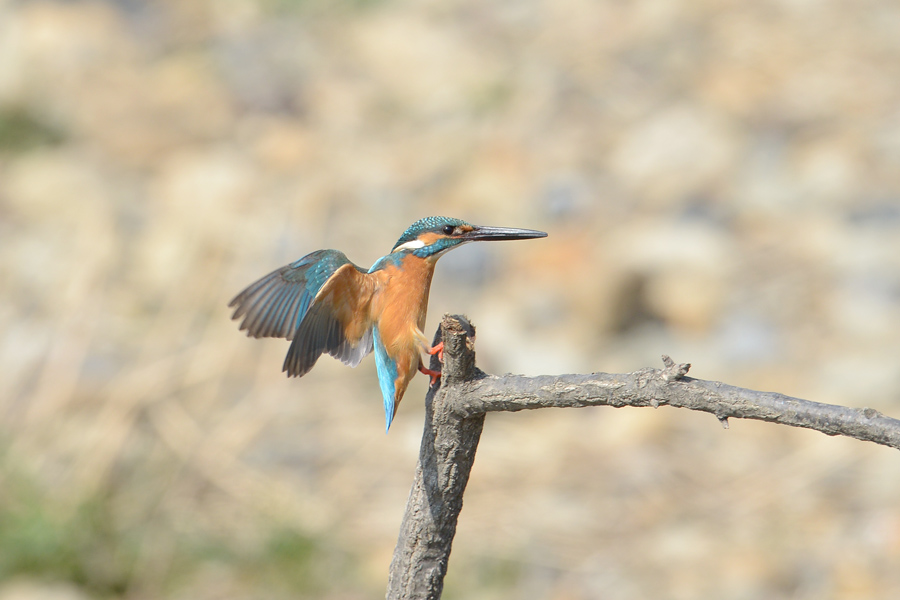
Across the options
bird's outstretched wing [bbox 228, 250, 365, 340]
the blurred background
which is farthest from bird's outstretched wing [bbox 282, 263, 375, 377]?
the blurred background

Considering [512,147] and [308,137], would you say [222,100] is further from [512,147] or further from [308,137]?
[512,147]

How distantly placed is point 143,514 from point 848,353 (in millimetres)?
3404

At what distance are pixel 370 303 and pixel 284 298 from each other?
9.5 inches

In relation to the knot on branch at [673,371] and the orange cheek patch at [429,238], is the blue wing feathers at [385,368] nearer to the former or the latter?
the orange cheek patch at [429,238]

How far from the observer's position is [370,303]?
2.35 meters

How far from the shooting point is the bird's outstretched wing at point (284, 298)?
2404 mm

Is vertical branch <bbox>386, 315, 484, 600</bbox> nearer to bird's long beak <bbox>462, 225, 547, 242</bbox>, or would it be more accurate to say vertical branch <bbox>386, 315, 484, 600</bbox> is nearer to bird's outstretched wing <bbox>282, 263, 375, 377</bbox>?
bird's outstretched wing <bbox>282, 263, 375, 377</bbox>

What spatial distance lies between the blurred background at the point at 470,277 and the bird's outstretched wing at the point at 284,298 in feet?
6.33

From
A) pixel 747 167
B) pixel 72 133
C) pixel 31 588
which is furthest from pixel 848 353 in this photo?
pixel 72 133

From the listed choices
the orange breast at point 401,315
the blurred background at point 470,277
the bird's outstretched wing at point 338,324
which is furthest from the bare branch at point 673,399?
the blurred background at point 470,277

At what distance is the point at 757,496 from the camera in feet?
13.5

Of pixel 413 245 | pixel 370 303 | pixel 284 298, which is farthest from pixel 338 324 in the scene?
pixel 413 245

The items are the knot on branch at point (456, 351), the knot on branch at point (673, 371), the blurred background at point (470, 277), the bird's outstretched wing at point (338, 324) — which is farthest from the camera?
the blurred background at point (470, 277)

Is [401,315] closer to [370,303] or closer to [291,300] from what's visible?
[370,303]
